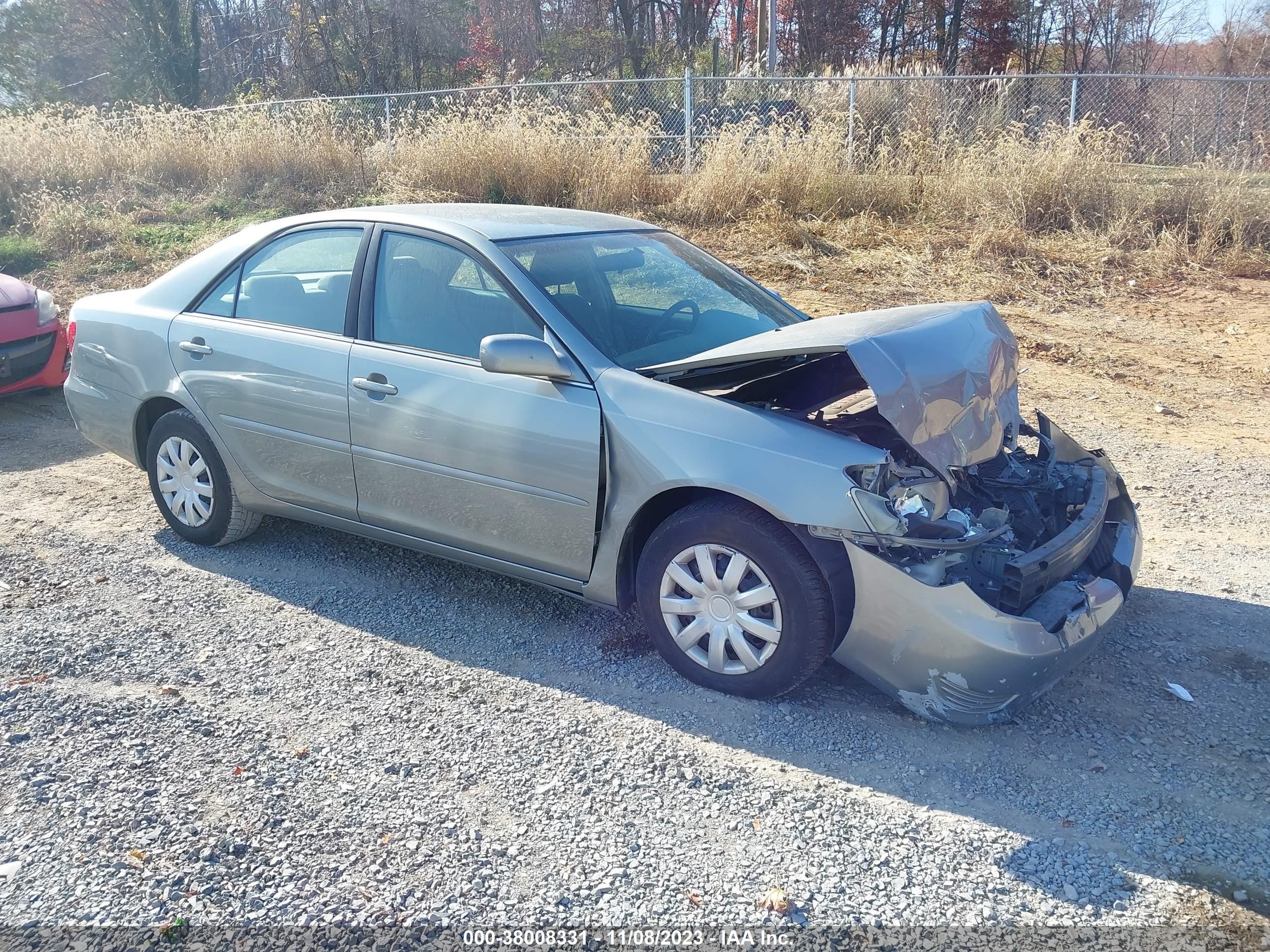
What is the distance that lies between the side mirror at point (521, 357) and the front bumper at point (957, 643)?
1250 millimetres

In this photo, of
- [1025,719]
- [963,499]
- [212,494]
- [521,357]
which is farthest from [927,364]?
[212,494]

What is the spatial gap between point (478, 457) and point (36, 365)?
17.2ft

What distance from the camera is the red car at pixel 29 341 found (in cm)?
728

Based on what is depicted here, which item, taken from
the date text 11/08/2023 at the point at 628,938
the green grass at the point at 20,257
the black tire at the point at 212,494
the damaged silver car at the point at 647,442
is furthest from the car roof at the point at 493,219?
the green grass at the point at 20,257

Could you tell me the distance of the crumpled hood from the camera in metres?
3.44

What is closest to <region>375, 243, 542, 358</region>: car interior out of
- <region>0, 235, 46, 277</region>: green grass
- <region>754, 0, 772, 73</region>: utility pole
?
<region>0, 235, 46, 277</region>: green grass

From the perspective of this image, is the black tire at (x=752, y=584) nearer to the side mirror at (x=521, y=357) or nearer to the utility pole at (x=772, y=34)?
the side mirror at (x=521, y=357)

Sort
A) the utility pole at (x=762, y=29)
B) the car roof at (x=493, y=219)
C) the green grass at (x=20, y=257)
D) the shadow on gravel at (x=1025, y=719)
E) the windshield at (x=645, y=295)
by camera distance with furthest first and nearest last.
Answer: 1. the utility pole at (x=762, y=29)
2. the green grass at (x=20, y=257)
3. the car roof at (x=493, y=219)
4. the windshield at (x=645, y=295)
5. the shadow on gravel at (x=1025, y=719)

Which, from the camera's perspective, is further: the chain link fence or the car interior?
the chain link fence

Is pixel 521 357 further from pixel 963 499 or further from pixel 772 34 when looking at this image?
pixel 772 34

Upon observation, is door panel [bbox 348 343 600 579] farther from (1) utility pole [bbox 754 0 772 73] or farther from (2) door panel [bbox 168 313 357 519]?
(1) utility pole [bbox 754 0 772 73]

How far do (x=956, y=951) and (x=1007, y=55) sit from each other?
1262 inches

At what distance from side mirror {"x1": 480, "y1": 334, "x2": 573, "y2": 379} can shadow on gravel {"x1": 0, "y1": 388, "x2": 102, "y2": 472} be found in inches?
166

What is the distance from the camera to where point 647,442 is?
3.61m
